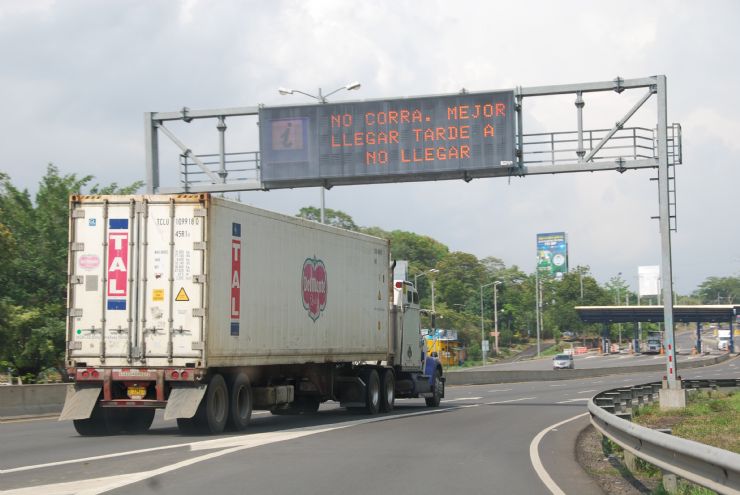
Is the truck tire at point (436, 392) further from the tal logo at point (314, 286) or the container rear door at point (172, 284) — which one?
the container rear door at point (172, 284)

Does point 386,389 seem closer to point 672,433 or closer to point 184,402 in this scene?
point 672,433

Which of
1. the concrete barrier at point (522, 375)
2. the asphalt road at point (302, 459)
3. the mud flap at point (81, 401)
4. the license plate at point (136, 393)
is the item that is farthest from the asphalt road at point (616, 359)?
the mud flap at point (81, 401)

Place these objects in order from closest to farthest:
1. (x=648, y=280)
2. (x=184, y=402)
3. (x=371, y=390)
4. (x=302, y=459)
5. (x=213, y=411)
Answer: (x=302, y=459) → (x=184, y=402) → (x=213, y=411) → (x=371, y=390) → (x=648, y=280)

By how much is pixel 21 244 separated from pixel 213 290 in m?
22.1

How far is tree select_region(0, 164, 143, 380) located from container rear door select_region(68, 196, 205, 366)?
16975mm

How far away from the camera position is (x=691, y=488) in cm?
1042

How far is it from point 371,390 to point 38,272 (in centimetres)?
1720

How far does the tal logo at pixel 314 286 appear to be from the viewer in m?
21.3

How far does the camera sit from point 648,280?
6619 inches

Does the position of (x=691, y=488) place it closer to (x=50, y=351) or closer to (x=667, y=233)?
(x=667, y=233)

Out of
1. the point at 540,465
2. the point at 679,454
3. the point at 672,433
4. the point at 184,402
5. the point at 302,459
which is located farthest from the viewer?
the point at 672,433

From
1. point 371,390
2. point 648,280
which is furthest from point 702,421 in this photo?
point 648,280

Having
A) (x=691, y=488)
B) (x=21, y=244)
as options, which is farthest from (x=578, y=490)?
(x=21, y=244)

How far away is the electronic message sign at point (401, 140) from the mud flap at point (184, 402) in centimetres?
1071
